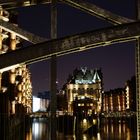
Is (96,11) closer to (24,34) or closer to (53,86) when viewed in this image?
(24,34)

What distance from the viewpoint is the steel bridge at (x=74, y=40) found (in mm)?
7188

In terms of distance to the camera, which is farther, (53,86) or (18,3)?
(18,3)

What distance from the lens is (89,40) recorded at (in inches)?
286

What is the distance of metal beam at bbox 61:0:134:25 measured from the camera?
7547mm

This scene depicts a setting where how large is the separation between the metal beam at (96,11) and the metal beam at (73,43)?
363 mm

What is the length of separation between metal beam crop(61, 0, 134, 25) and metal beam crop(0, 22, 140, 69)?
0.36 meters

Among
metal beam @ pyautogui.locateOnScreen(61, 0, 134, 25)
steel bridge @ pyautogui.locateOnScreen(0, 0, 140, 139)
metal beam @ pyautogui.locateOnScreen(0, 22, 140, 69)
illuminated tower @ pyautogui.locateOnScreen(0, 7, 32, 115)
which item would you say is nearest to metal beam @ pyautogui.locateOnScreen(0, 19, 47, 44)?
steel bridge @ pyautogui.locateOnScreen(0, 0, 140, 139)

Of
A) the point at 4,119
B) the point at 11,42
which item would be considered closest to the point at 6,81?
the point at 11,42

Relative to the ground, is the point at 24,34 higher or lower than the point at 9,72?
lower

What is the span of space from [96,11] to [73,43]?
0.81 m

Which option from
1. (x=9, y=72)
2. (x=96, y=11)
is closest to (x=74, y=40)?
A: (x=96, y=11)

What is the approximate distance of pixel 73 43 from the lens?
7.30 meters

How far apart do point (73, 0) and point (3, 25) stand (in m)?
1.41

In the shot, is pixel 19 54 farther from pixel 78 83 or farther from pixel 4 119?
pixel 78 83
